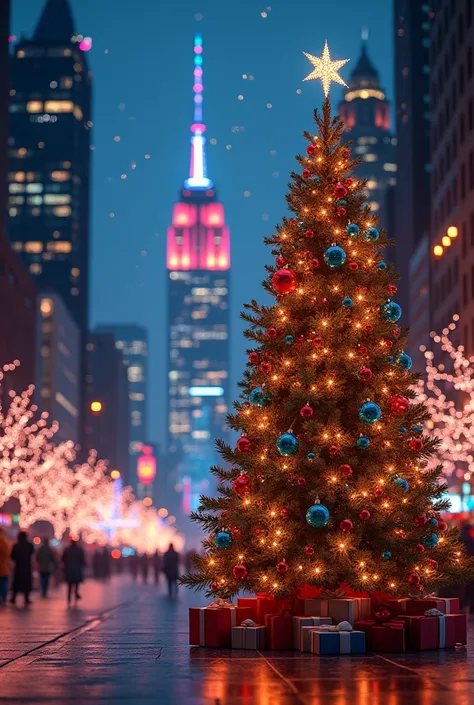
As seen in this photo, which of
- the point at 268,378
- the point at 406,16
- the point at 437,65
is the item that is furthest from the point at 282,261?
the point at 406,16

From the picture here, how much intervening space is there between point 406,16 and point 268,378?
12917 cm

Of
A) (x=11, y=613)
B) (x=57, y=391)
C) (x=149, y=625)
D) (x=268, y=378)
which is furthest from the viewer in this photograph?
(x=57, y=391)

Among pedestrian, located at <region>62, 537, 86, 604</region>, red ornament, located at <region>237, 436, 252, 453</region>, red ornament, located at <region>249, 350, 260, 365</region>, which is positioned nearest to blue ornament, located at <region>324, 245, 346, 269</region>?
red ornament, located at <region>249, 350, 260, 365</region>

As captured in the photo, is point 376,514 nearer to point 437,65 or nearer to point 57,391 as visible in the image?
point 437,65

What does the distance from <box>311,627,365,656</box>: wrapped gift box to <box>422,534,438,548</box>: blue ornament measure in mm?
1817

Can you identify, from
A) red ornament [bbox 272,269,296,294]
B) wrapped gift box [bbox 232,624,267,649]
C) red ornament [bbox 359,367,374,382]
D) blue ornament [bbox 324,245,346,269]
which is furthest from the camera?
red ornament [bbox 272,269,296,294]

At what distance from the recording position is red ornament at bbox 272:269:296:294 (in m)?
19.0

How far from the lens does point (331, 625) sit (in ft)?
57.2

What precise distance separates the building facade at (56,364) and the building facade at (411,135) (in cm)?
4264

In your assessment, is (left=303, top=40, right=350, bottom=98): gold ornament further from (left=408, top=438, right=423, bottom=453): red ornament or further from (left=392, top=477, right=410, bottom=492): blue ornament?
(left=392, top=477, right=410, bottom=492): blue ornament

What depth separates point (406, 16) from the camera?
142m

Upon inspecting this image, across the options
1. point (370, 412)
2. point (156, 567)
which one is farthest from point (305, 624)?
point (156, 567)

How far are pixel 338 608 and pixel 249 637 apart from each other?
1248mm

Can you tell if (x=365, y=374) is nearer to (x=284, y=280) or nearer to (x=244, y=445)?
(x=284, y=280)
